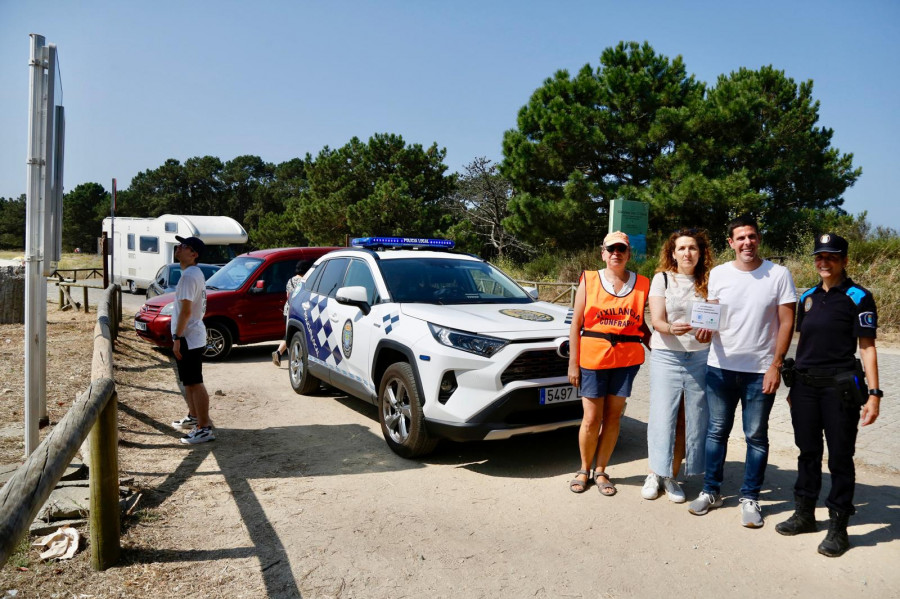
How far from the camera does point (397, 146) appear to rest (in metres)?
37.7

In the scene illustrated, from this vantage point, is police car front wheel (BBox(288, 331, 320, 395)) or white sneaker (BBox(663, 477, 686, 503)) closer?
white sneaker (BBox(663, 477, 686, 503))

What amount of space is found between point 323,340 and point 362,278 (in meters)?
0.88

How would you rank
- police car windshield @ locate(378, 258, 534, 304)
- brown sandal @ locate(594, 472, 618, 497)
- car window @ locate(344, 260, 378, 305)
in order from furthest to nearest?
1. car window @ locate(344, 260, 378, 305)
2. police car windshield @ locate(378, 258, 534, 304)
3. brown sandal @ locate(594, 472, 618, 497)

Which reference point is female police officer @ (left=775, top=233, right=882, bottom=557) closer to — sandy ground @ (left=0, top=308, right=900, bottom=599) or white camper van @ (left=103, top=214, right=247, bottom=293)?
sandy ground @ (left=0, top=308, right=900, bottom=599)

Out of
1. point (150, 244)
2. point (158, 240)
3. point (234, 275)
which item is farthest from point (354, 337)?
point (150, 244)

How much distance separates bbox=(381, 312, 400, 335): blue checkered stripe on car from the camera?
5.56 m

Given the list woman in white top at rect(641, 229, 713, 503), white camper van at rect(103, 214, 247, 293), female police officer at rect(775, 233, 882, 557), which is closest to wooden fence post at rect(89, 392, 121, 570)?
woman in white top at rect(641, 229, 713, 503)

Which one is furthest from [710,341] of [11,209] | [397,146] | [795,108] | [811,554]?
[11,209]

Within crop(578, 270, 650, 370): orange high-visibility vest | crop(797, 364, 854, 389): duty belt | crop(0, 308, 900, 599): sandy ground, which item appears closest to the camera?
crop(0, 308, 900, 599): sandy ground

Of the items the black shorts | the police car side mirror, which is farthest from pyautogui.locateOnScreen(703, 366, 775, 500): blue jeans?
the black shorts

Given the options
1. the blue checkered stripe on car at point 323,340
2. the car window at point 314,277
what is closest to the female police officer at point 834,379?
the blue checkered stripe on car at point 323,340

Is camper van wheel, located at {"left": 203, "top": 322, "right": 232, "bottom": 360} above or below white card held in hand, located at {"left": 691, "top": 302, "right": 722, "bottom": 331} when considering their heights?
below

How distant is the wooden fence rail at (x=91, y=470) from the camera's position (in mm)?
2365

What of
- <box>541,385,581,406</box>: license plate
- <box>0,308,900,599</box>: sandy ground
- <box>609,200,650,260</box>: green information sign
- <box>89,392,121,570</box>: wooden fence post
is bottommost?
<box>0,308,900,599</box>: sandy ground
